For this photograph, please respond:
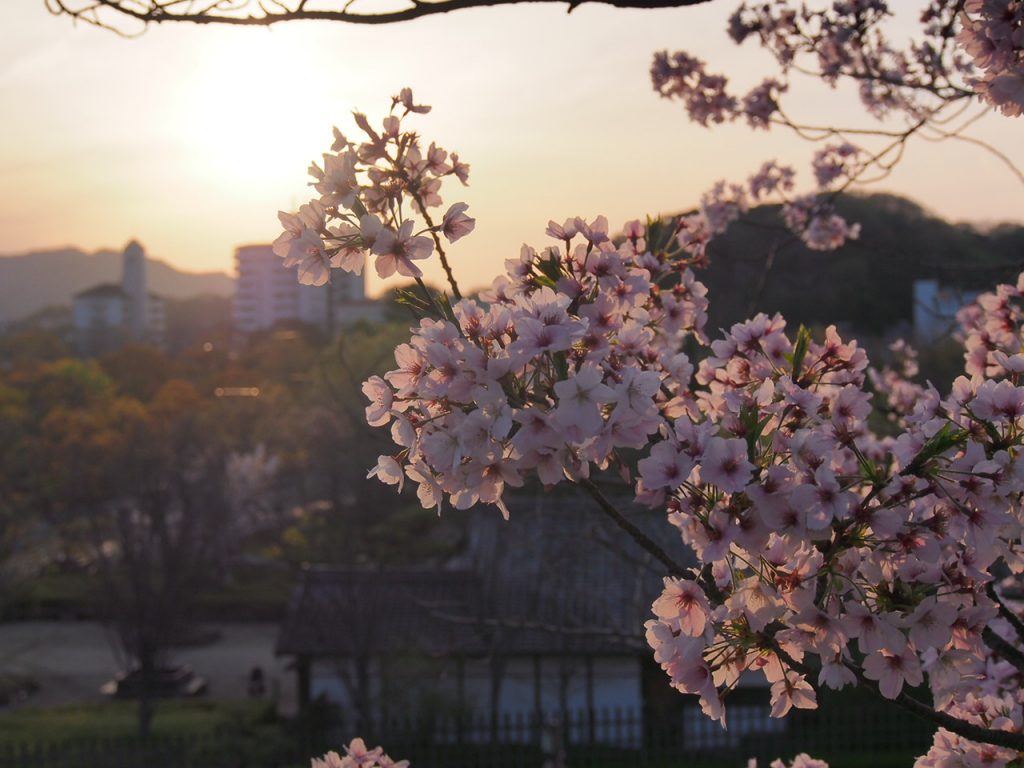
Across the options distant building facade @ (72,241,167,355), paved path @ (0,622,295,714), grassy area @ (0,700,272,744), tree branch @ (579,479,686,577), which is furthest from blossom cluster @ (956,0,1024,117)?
distant building facade @ (72,241,167,355)

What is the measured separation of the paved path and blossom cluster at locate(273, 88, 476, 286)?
17366 mm

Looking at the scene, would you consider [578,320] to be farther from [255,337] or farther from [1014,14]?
[255,337]

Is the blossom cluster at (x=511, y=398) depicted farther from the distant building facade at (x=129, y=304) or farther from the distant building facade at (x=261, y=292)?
the distant building facade at (x=261, y=292)

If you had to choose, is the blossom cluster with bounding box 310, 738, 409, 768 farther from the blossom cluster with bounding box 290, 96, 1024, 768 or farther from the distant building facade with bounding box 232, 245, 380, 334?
the distant building facade with bounding box 232, 245, 380, 334

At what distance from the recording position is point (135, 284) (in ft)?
367

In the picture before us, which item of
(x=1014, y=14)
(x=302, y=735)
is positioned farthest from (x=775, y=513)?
(x=302, y=735)

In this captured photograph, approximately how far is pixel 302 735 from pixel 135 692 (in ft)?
22.3

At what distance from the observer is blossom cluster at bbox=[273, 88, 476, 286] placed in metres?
2.13

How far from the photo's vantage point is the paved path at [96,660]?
66.8ft

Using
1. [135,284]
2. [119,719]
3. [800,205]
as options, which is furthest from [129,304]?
[800,205]

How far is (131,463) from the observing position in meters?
24.7

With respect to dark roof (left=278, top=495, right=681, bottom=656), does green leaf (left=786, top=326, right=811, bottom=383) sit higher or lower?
higher

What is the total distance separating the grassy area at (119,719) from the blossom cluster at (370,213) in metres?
13.3

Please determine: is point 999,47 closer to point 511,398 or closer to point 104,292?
point 511,398
